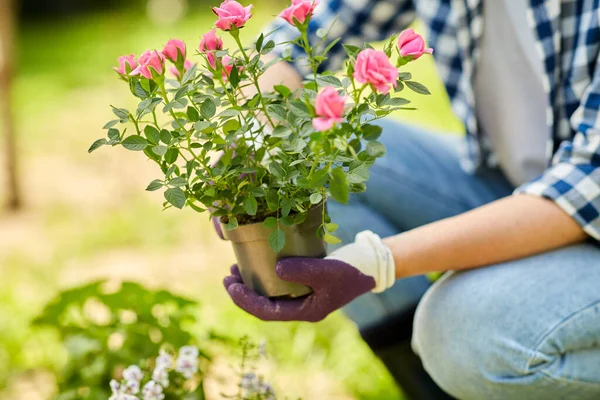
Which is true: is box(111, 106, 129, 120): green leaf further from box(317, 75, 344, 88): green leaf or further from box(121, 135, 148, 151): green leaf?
box(317, 75, 344, 88): green leaf

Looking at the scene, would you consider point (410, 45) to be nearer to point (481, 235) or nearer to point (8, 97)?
point (481, 235)

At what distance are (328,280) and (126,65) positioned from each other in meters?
0.44

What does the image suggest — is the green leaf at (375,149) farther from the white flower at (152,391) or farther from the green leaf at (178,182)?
the white flower at (152,391)

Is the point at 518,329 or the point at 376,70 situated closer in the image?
the point at 376,70

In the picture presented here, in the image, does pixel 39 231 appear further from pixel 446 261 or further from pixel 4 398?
pixel 446 261

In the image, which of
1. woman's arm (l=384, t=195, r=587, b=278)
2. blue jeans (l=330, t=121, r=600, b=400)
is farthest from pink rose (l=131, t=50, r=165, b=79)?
blue jeans (l=330, t=121, r=600, b=400)

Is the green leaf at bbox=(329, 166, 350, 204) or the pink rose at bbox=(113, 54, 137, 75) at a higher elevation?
the pink rose at bbox=(113, 54, 137, 75)

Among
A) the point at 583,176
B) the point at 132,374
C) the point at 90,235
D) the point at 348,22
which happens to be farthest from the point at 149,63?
the point at 90,235

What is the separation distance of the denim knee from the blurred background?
0.50 meters

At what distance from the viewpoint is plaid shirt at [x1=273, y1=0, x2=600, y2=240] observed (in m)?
1.29

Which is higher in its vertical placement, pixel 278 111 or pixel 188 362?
pixel 278 111

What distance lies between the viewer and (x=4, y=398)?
188 cm

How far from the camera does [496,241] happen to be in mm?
1312

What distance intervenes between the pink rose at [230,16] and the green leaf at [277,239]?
290mm
